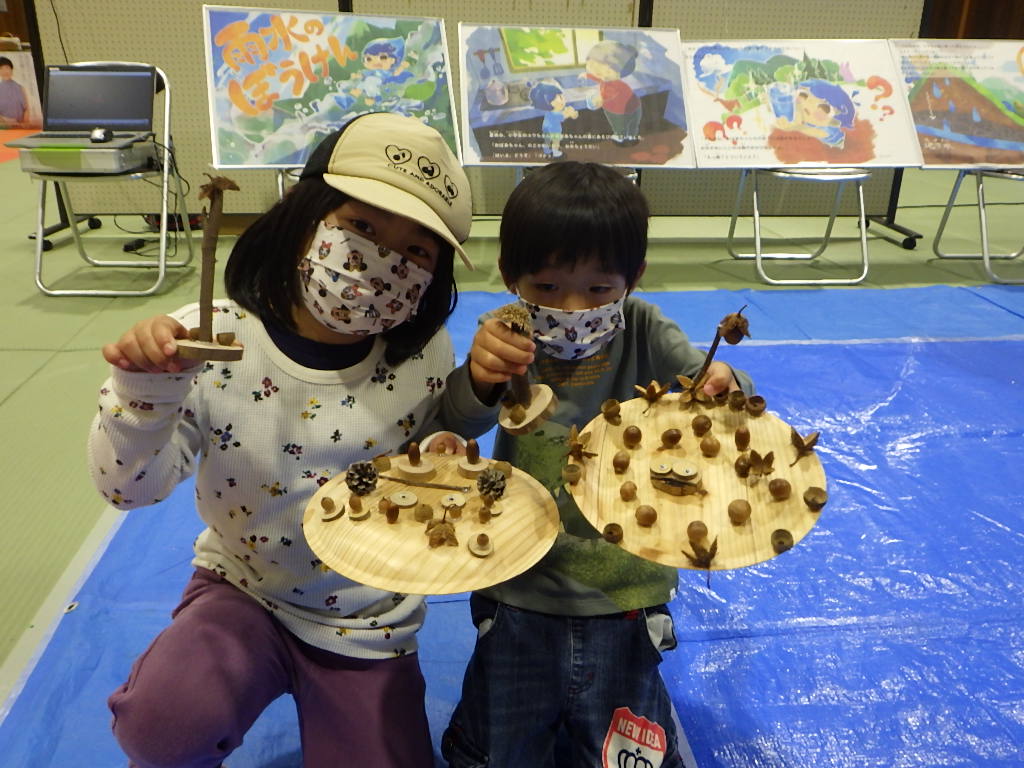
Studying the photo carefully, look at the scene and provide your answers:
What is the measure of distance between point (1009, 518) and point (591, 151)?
2.11 m

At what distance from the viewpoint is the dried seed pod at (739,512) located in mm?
806

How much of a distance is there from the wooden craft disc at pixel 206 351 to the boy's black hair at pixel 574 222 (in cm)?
48

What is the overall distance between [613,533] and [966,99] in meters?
3.64

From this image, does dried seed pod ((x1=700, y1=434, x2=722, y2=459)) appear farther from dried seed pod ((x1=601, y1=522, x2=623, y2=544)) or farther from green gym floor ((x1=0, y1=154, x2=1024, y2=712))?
green gym floor ((x1=0, y1=154, x2=1024, y2=712))

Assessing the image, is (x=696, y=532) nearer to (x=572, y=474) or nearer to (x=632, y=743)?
(x=572, y=474)

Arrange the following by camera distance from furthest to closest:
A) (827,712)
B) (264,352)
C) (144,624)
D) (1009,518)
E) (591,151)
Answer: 1. (591,151)
2. (1009,518)
3. (144,624)
4. (827,712)
5. (264,352)

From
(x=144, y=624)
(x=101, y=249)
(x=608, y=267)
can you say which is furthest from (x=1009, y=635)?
(x=101, y=249)

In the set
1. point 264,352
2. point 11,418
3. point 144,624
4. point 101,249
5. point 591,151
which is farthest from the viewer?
point 101,249

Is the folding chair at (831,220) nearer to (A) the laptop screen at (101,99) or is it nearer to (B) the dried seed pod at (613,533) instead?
(A) the laptop screen at (101,99)

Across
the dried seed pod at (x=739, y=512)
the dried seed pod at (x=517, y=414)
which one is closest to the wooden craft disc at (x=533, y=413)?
the dried seed pod at (x=517, y=414)

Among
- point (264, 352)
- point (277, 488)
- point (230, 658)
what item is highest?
point (264, 352)

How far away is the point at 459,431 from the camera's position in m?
1.06

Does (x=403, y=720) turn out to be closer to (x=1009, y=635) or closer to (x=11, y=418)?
(x=1009, y=635)

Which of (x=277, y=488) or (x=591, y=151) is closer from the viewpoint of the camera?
(x=277, y=488)
